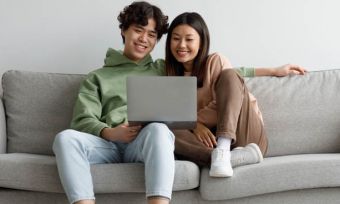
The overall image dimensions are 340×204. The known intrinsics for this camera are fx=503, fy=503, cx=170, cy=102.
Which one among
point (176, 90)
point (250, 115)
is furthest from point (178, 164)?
point (250, 115)

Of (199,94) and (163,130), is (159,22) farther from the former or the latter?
(163,130)

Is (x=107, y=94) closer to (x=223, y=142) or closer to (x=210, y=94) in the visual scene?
(x=210, y=94)

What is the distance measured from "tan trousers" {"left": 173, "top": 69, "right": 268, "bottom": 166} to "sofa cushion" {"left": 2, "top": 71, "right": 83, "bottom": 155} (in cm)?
59

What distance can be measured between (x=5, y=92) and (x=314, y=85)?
1422 mm

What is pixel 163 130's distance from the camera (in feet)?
5.61

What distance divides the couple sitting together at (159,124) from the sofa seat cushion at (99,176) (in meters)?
0.06

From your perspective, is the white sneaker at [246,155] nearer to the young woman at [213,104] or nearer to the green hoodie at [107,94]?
the young woman at [213,104]

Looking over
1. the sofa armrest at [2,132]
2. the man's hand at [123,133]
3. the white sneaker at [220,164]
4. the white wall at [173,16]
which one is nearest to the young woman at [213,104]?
the white sneaker at [220,164]

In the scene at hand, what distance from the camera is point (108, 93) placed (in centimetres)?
213

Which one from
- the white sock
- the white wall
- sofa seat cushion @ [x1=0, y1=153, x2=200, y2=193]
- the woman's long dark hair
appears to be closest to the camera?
sofa seat cushion @ [x1=0, y1=153, x2=200, y2=193]

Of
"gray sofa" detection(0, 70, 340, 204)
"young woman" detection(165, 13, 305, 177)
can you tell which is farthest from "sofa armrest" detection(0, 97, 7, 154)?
"young woman" detection(165, 13, 305, 177)

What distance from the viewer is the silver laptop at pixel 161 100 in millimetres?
1729

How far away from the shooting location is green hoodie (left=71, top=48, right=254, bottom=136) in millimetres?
2004

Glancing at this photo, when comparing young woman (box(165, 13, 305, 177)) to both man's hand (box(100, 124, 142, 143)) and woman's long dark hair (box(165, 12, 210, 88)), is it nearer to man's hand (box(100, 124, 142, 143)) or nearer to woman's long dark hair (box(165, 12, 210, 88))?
woman's long dark hair (box(165, 12, 210, 88))
